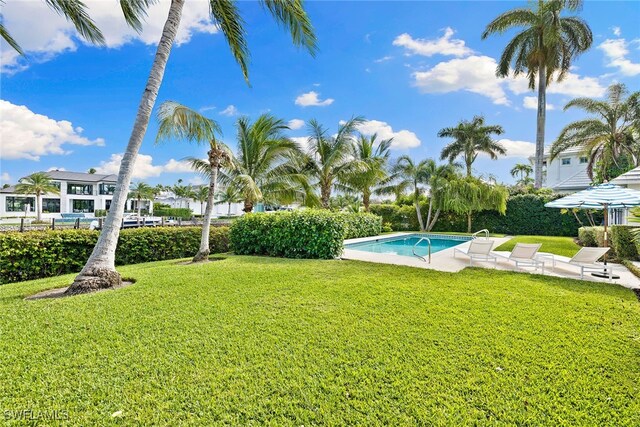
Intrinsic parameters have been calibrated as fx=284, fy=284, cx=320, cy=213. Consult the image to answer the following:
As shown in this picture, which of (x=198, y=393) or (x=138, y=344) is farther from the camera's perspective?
(x=138, y=344)

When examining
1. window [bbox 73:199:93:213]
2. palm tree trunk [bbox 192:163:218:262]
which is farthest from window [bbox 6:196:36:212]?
palm tree trunk [bbox 192:163:218:262]

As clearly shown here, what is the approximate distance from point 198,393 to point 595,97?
28.5 metres

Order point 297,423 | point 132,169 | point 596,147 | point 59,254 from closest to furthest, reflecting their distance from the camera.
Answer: point 297,423
point 132,169
point 59,254
point 596,147

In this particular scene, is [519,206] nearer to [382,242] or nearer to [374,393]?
[382,242]

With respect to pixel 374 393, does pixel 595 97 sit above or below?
above

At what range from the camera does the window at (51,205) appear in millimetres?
40531

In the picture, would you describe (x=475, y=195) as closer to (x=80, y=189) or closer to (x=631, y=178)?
(x=631, y=178)

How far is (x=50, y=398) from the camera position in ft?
8.15

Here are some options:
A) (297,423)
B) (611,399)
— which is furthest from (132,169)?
(611,399)

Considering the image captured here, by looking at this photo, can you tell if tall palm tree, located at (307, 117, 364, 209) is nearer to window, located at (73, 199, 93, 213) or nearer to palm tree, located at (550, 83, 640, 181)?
palm tree, located at (550, 83, 640, 181)

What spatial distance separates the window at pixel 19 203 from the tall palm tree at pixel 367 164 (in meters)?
45.6

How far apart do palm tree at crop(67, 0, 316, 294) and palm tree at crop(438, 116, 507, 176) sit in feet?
84.7

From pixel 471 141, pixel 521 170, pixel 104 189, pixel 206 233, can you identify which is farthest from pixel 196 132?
pixel 521 170

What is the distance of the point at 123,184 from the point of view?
6141mm
